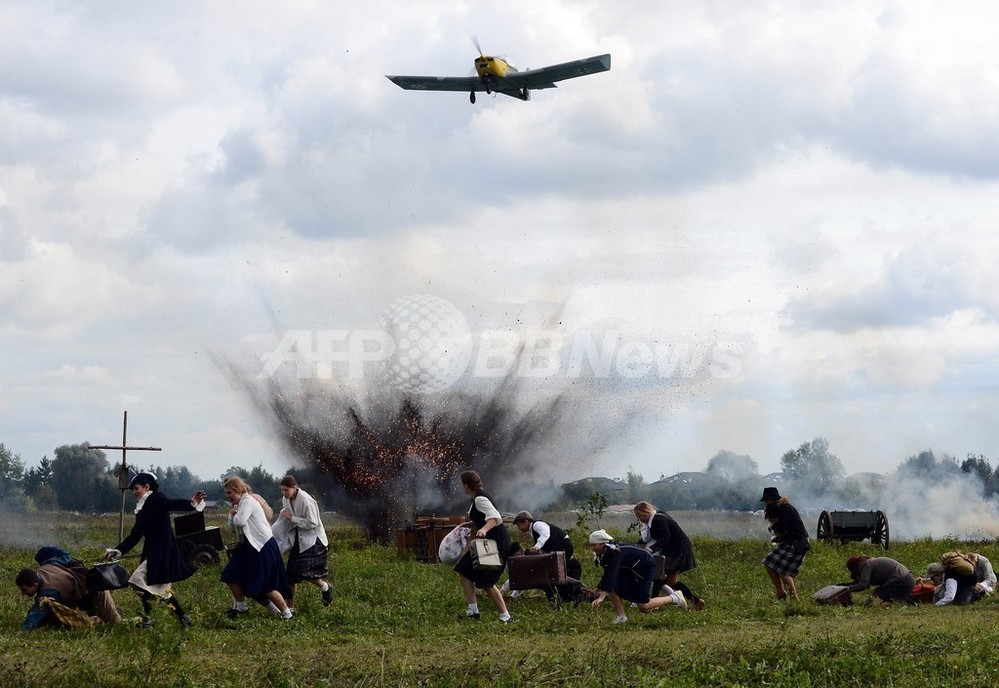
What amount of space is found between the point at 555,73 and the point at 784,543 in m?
14.4

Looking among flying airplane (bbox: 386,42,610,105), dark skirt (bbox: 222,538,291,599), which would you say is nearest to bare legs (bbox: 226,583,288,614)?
dark skirt (bbox: 222,538,291,599)

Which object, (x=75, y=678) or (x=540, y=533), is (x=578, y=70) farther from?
(x=75, y=678)

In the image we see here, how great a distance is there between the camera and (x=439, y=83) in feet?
101

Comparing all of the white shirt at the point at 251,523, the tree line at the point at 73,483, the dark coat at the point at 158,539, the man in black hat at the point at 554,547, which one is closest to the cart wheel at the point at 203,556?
the man in black hat at the point at 554,547

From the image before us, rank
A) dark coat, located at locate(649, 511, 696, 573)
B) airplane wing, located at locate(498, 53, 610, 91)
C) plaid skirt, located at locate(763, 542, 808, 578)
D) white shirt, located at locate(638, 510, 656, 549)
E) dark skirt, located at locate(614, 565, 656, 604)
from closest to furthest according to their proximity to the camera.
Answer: dark skirt, located at locate(614, 565, 656, 604)
dark coat, located at locate(649, 511, 696, 573)
white shirt, located at locate(638, 510, 656, 549)
plaid skirt, located at locate(763, 542, 808, 578)
airplane wing, located at locate(498, 53, 610, 91)

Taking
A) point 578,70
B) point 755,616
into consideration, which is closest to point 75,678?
point 755,616

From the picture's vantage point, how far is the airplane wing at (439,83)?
29625 millimetres

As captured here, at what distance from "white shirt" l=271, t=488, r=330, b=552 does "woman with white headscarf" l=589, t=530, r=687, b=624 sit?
12.0 ft

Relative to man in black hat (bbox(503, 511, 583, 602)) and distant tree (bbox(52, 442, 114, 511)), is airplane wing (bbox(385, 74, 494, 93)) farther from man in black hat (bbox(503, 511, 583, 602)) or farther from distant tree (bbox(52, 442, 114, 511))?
distant tree (bbox(52, 442, 114, 511))

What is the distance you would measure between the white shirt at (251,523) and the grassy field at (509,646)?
976 millimetres

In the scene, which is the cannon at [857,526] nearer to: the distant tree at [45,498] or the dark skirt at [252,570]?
the dark skirt at [252,570]

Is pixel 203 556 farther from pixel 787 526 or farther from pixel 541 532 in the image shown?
pixel 787 526

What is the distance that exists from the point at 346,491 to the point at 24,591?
24221mm

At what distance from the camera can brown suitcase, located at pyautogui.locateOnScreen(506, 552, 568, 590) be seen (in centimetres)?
1673
